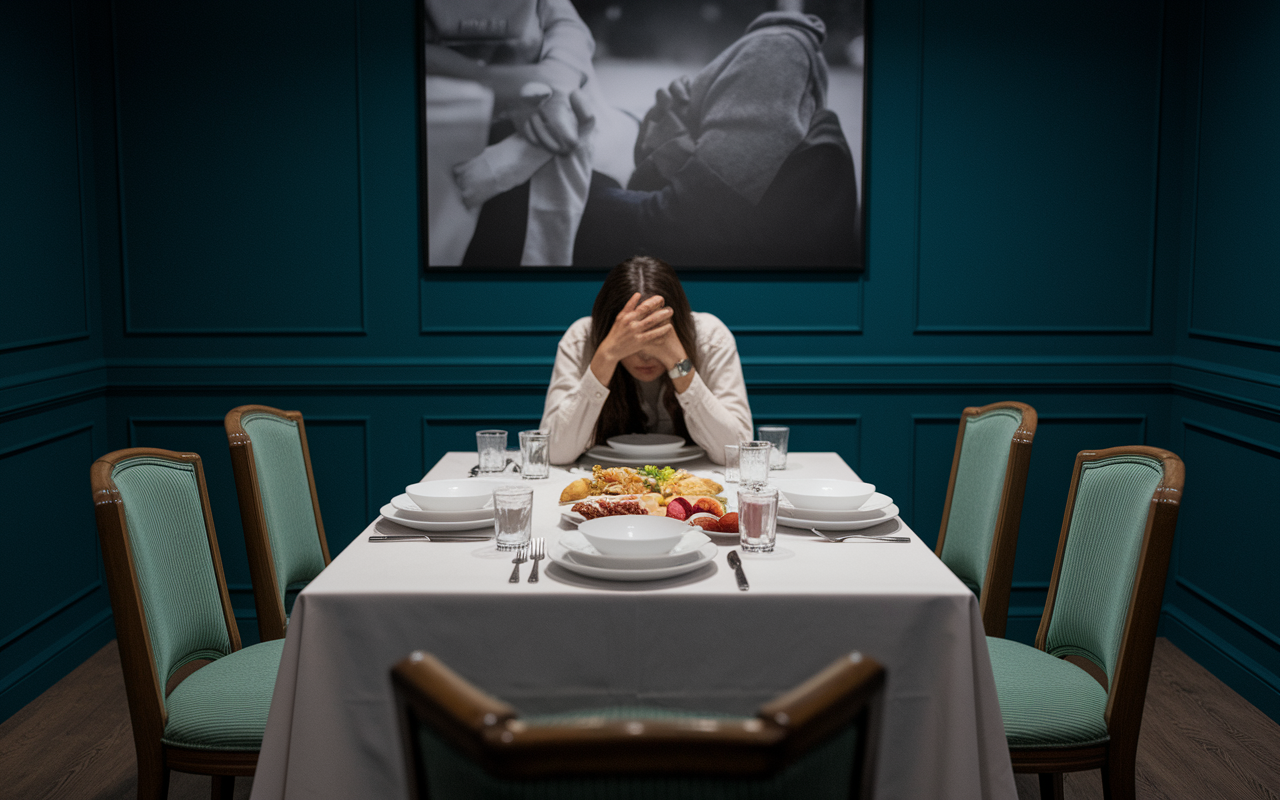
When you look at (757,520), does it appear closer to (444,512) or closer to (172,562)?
(444,512)

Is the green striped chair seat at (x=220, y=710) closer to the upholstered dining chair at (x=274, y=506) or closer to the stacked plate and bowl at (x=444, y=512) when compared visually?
the upholstered dining chair at (x=274, y=506)

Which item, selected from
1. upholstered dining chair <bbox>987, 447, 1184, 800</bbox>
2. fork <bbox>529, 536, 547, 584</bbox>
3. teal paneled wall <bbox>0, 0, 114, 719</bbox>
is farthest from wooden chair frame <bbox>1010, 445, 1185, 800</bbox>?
teal paneled wall <bbox>0, 0, 114, 719</bbox>

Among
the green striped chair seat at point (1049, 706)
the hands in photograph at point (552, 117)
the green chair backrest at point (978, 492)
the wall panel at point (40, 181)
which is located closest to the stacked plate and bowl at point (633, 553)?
the green striped chair seat at point (1049, 706)

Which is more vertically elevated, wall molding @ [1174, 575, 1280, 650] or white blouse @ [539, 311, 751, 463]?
white blouse @ [539, 311, 751, 463]

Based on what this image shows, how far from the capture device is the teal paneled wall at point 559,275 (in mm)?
3312

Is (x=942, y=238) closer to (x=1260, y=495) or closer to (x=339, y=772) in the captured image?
(x=1260, y=495)

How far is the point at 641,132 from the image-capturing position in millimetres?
3303

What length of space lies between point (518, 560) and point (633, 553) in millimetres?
202

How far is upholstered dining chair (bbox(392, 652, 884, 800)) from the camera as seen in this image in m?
0.73

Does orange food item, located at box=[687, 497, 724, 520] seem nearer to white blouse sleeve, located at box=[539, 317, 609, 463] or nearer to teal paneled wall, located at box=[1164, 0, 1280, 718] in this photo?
white blouse sleeve, located at box=[539, 317, 609, 463]

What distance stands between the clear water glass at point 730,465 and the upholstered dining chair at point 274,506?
3.23 ft

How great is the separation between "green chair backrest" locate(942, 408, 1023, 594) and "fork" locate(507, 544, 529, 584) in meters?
1.07

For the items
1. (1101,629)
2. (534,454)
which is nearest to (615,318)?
(534,454)

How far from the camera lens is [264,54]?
3312 mm
